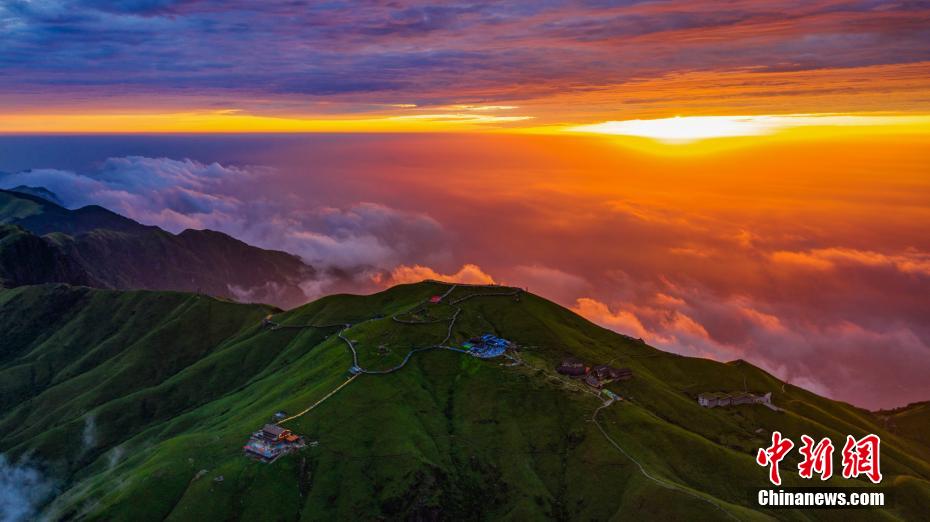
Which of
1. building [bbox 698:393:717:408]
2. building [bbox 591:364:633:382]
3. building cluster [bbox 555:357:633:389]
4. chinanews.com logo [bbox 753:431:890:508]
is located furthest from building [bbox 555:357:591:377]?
chinanews.com logo [bbox 753:431:890:508]

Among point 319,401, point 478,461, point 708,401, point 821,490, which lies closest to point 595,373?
point 708,401

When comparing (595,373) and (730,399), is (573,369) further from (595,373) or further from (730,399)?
(730,399)

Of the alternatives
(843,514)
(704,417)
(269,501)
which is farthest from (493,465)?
(843,514)

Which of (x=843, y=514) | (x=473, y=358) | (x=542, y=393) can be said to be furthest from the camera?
(x=473, y=358)

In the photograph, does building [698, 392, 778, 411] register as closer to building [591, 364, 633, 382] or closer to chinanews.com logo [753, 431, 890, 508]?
building [591, 364, 633, 382]

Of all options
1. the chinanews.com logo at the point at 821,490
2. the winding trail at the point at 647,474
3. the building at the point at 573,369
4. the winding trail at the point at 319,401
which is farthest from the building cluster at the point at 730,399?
the winding trail at the point at 319,401

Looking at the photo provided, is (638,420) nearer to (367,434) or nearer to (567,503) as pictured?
(567,503)

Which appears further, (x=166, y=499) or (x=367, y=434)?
(x=367, y=434)
